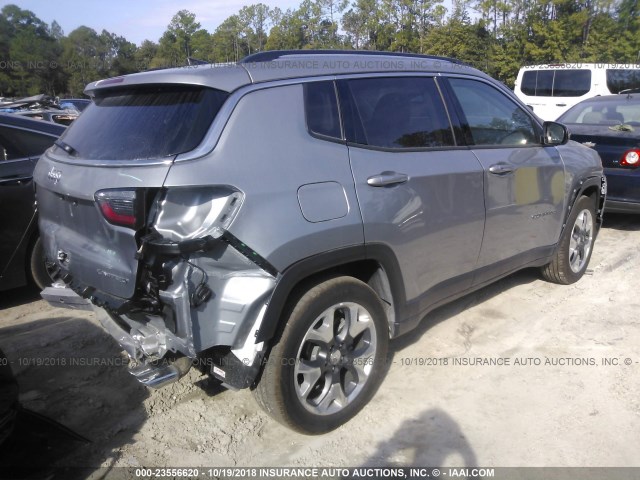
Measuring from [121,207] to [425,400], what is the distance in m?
2.05

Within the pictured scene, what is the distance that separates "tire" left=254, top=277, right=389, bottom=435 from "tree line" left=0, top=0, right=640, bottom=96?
16596mm

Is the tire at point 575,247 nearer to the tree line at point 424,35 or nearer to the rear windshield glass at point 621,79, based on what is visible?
the rear windshield glass at point 621,79

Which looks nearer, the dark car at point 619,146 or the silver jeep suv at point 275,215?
the silver jeep suv at point 275,215

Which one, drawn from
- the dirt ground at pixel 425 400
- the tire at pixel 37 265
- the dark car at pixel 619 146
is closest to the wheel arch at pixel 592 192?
the dirt ground at pixel 425 400

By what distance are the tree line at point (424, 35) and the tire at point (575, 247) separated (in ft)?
49.9

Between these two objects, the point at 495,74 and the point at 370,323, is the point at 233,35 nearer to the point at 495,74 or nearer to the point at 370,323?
the point at 495,74

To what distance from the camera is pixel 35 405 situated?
3164mm

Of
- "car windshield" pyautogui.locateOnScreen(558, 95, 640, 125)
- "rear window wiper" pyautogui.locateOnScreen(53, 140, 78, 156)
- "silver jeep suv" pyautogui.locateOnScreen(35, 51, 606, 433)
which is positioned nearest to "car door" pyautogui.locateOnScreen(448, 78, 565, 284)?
"silver jeep suv" pyautogui.locateOnScreen(35, 51, 606, 433)

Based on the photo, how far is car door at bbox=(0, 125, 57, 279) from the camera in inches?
167

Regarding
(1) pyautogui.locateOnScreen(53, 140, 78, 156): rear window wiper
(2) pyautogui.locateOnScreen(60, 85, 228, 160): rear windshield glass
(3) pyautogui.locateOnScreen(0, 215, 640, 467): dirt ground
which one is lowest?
(3) pyautogui.locateOnScreen(0, 215, 640, 467): dirt ground

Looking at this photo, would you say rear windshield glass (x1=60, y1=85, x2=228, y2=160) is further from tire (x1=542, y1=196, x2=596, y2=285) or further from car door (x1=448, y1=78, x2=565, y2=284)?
tire (x1=542, y1=196, x2=596, y2=285)

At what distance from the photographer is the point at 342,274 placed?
9.60 ft

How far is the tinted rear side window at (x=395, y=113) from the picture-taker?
113 inches

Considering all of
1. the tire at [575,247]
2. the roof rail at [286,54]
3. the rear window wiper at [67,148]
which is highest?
the roof rail at [286,54]
